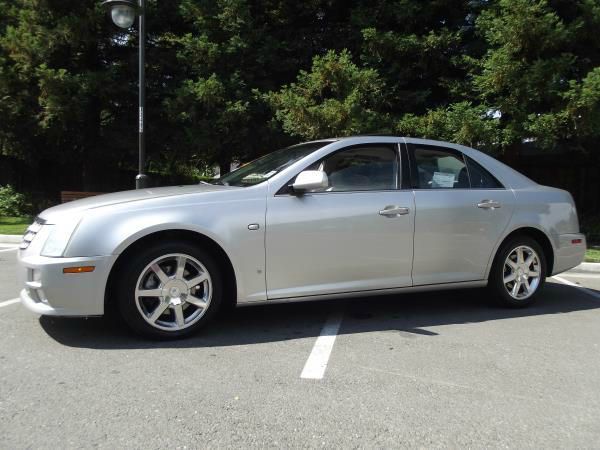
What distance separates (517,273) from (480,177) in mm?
1023

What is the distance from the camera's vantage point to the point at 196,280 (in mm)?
4266

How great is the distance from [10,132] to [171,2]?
5.23 metres

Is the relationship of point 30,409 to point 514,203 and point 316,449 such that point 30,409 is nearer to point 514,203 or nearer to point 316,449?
point 316,449

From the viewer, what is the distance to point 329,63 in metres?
11.1

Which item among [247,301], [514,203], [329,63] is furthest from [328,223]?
[329,63]

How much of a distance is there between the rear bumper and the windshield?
270 cm

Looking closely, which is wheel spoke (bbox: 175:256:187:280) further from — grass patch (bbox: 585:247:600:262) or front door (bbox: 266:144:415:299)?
grass patch (bbox: 585:247:600:262)

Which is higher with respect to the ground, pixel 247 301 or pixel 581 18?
pixel 581 18

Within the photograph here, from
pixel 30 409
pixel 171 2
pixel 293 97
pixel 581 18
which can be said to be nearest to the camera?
pixel 30 409

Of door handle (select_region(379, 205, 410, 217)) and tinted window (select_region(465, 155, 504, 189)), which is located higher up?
tinted window (select_region(465, 155, 504, 189))

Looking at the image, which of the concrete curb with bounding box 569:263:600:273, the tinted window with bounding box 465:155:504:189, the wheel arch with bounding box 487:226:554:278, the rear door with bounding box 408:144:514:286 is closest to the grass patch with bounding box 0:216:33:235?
the rear door with bounding box 408:144:514:286

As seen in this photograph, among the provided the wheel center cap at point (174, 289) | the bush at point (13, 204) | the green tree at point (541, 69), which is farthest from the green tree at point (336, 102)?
the bush at point (13, 204)

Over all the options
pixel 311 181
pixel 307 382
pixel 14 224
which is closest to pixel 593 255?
pixel 311 181

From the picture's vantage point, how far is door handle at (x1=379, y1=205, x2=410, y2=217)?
15.7 feet
